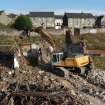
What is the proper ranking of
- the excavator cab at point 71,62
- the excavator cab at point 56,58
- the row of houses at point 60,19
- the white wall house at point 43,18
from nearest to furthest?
1. the excavator cab at point 71,62
2. the excavator cab at point 56,58
3. the white wall house at point 43,18
4. the row of houses at point 60,19

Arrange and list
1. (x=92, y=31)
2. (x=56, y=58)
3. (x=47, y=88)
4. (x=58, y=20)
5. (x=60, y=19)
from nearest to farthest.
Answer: (x=47, y=88)
(x=56, y=58)
(x=92, y=31)
(x=58, y=20)
(x=60, y=19)

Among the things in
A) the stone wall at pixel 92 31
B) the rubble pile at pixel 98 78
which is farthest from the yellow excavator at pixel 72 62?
the stone wall at pixel 92 31

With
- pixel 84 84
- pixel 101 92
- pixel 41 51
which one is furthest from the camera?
pixel 41 51

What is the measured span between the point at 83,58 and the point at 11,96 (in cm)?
1010

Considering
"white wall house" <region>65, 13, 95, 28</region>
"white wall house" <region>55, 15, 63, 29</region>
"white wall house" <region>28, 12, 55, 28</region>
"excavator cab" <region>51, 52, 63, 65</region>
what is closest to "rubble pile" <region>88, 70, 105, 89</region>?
"excavator cab" <region>51, 52, 63, 65</region>

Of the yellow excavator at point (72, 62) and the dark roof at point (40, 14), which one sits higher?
the yellow excavator at point (72, 62)

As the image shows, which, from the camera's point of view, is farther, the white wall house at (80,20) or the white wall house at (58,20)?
the white wall house at (80,20)

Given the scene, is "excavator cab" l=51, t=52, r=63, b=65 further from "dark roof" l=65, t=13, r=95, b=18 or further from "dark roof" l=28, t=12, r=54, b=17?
"dark roof" l=65, t=13, r=95, b=18

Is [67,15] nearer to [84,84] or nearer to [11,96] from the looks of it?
[84,84]

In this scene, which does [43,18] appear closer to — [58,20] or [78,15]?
[58,20]

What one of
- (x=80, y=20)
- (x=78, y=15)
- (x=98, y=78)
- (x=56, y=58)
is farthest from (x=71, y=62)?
(x=78, y=15)

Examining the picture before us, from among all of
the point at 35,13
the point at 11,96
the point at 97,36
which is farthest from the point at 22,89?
the point at 35,13

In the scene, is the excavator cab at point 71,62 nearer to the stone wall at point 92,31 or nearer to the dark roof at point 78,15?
the stone wall at point 92,31

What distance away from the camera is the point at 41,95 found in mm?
16828
